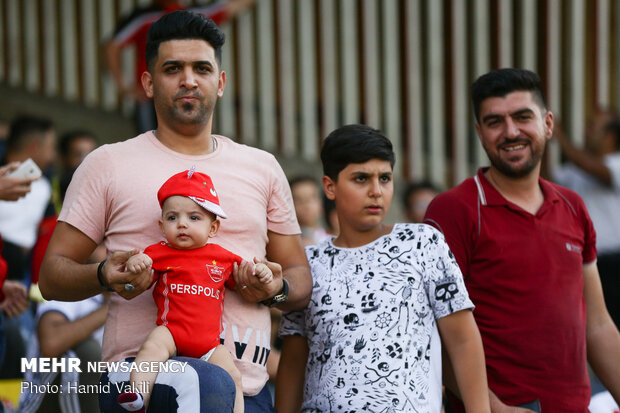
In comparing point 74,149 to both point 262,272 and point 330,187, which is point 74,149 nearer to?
point 330,187

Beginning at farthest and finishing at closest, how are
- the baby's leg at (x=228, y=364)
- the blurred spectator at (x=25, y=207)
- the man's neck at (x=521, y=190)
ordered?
1. the blurred spectator at (x=25, y=207)
2. the man's neck at (x=521, y=190)
3. the baby's leg at (x=228, y=364)

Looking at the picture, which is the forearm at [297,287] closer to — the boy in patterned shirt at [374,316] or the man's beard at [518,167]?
the boy in patterned shirt at [374,316]

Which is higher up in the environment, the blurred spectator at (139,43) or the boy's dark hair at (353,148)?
the blurred spectator at (139,43)

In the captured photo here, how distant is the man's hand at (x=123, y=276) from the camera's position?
285 cm

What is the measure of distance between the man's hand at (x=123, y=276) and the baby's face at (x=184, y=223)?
0.14m

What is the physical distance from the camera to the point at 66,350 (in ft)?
14.0

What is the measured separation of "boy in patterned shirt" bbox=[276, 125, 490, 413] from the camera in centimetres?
319

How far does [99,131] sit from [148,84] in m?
4.98

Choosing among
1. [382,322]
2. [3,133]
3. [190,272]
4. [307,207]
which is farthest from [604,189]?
[3,133]

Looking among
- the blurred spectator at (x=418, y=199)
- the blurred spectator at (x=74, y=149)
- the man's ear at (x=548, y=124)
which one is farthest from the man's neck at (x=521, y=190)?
the blurred spectator at (x=74, y=149)

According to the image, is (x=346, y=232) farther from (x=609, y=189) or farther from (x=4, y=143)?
(x=4, y=143)

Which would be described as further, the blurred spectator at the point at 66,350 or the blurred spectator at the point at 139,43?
the blurred spectator at the point at 139,43

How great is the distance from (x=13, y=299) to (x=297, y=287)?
1.57 meters

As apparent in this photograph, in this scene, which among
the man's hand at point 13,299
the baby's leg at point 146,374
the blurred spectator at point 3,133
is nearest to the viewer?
the baby's leg at point 146,374
